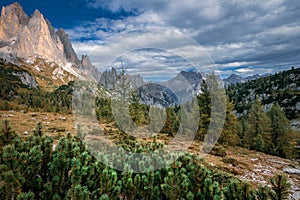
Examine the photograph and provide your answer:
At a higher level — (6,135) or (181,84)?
(181,84)

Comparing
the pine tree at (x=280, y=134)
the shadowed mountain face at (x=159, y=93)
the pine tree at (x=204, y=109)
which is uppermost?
the shadowed mountain face at (x=159, y=93)

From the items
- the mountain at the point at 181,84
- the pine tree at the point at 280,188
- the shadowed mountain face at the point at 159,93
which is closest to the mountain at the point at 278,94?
the shadowed mountain face at the point at 159,93

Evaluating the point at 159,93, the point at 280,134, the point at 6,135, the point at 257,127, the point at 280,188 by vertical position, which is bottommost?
the point at 280,134

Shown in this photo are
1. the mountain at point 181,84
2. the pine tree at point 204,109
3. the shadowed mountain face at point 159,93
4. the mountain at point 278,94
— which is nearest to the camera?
the mountain at point 181,84

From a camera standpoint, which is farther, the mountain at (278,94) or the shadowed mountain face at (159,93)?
the mountain at (278,94)

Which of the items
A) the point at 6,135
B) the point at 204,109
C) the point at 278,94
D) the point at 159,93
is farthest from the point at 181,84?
the point at 278,94

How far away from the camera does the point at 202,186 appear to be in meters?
4.53

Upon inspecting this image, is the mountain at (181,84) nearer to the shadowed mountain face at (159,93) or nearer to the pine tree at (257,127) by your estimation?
the shadowed mountain face at (159,93)

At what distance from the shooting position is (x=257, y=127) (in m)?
33.7

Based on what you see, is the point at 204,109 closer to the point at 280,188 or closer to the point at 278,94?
the point at 280,188

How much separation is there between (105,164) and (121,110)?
17.2 m

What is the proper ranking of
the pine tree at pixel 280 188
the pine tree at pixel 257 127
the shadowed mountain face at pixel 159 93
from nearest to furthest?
the pine tree at pixel 280 188, the shadowed mountain face at pixel 159 93, the pine tree at pixel 257 127

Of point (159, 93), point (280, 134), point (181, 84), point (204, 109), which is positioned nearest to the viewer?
point (181, 84)

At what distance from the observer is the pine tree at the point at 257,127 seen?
31781 mm
